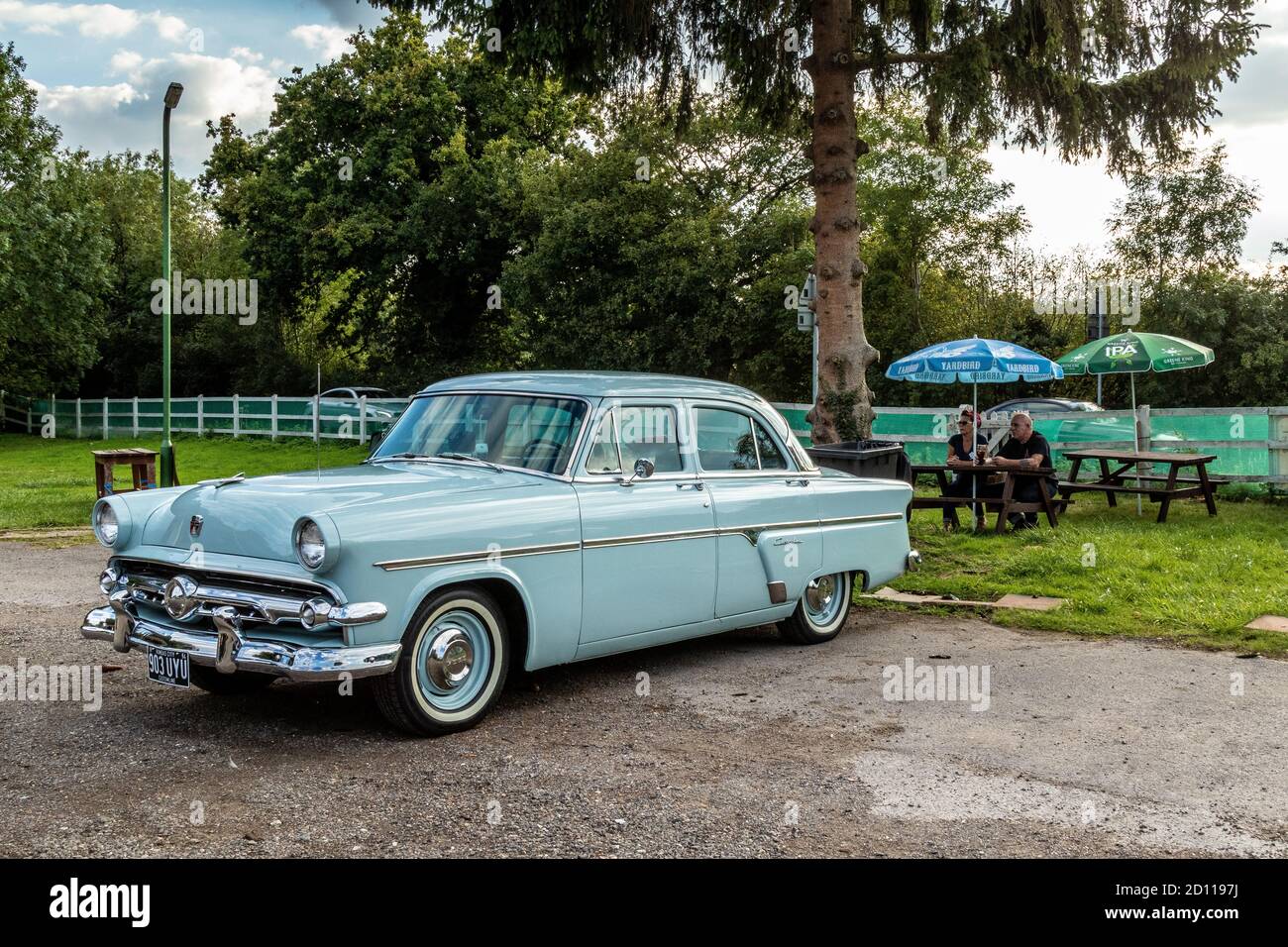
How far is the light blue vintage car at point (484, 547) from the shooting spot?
5352 millimetres

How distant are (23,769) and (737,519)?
3.91 meters

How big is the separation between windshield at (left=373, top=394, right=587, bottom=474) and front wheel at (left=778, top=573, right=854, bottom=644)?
7.09ft

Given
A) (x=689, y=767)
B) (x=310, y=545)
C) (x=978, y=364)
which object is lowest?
(x=689, y=767)

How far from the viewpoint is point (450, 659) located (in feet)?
18.7

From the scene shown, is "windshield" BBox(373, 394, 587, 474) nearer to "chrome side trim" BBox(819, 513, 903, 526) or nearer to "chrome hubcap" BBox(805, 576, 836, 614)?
"chrome side trim" BBox(819, 513, 903, 526)

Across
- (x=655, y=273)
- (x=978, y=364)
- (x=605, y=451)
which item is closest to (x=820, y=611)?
(x=605, y=451)

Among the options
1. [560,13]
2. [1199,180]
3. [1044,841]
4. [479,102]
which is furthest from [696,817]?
[479,102]

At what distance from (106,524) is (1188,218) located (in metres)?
25.5

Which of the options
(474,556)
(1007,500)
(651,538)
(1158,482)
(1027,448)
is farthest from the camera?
(1158,482)

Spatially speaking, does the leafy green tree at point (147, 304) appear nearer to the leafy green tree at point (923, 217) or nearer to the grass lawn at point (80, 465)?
the grass lawn at point (80, 465)

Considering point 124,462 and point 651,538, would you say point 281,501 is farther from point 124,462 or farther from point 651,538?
point 124,462

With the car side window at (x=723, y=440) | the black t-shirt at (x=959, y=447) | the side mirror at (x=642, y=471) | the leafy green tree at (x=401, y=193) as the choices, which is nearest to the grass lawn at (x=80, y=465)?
the leafy green tree at (x=401, y=193)

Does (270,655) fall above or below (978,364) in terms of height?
below

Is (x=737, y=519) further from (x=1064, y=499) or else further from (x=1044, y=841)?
(x=1064, y=499)
